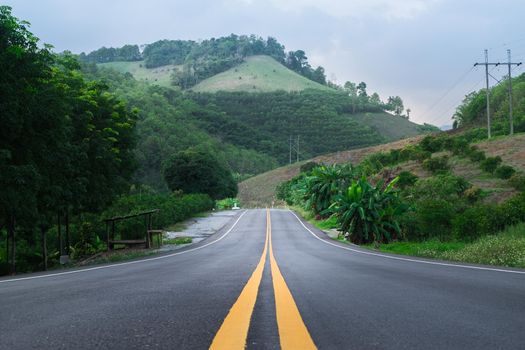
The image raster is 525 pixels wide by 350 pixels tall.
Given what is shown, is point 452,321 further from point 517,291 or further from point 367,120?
point 367,120

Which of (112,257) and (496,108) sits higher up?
(496,108)

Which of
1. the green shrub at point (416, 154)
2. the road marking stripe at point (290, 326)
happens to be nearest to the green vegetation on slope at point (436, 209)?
the green shrub at point (416, 154)

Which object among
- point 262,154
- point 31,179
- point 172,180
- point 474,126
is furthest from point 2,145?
point 262,154

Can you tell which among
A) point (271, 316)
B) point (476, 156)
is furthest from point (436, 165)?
point (271, 316)

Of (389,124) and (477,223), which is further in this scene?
(389,124)

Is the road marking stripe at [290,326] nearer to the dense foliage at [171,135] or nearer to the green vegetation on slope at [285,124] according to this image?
the dense foliage at [171,135]

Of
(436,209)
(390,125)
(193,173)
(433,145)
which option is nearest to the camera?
(436,209)

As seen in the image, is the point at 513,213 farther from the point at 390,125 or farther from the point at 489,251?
the point at 390,125

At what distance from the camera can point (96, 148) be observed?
21859mm

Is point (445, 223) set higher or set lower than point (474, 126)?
lower

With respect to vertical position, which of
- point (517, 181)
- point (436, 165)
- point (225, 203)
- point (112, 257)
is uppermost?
point (436, 165)

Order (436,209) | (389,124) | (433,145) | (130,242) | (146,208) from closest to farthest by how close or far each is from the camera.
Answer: (436,209) < (130,242) < (146,208) < (433,145) < (389,124)

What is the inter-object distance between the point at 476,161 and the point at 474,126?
131ft

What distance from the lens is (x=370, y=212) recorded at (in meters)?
27.6
